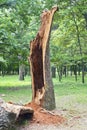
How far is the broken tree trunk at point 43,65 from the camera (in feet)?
36.2

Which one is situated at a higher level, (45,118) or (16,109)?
(16,109)

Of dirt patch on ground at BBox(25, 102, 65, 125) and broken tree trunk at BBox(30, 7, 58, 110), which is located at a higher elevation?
broken tree trunk at BBox(30, 7, 58, 110)

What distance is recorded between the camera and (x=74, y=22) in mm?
27016

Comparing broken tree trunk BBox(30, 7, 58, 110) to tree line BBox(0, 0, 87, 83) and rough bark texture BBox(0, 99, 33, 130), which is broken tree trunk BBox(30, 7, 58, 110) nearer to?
rough bark texture BBox(0, 99, 33, 130)

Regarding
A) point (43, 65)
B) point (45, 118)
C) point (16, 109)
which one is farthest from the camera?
point (43, 65)

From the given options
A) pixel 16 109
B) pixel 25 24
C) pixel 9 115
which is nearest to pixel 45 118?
pixel 16 109

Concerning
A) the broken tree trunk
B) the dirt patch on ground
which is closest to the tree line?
the broken tree trunk

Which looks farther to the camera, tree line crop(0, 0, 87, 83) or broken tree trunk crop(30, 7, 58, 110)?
tree line crop(0, 0, 87, 83)

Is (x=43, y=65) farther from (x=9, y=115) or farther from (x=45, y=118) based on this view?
(x=9, y=115)

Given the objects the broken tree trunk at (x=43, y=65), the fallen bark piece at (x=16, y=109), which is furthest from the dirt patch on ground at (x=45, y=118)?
the broken tree trunk at (x=43, y=65)

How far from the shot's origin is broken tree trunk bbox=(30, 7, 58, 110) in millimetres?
11031

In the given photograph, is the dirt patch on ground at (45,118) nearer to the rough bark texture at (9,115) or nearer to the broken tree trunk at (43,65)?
the rough bark texture at (9,115)

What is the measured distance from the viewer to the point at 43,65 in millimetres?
11141

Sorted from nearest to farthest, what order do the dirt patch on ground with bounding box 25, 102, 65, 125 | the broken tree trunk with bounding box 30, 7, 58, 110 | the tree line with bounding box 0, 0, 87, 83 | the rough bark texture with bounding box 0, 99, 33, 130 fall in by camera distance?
the rough bark texture with bounding box 0, 99, 33, 130 < the dirt patch on ground with bounding box 25, 102, 65, 125 < the broken tree trunk with bounding box 30, 7, 58, 110 < the tree line with bounding box 0, 0, 87, 83
